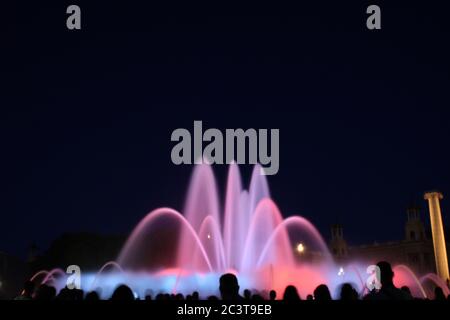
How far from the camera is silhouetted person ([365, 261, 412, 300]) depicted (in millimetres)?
5672

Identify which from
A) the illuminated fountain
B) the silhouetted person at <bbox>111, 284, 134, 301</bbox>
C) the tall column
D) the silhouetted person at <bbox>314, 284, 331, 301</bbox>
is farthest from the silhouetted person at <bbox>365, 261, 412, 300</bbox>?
the tall column

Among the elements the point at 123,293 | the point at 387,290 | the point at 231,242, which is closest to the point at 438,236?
the point at 231,242

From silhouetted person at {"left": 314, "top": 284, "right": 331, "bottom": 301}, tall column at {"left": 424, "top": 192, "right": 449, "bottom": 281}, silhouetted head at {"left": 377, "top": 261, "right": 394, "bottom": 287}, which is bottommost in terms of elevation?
silhouetted person at {"left": 314, "top": 284, "right": 331, "bottom": 301}

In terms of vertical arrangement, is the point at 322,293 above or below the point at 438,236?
below

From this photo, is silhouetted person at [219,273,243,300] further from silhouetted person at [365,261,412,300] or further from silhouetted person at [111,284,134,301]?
silhouetted person at [365,261,412,300]

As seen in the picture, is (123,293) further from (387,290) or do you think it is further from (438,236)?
(438,236)

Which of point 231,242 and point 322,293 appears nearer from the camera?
point 322,293

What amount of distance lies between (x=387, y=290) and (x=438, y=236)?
162 feet

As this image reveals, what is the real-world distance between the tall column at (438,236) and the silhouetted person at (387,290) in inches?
1851

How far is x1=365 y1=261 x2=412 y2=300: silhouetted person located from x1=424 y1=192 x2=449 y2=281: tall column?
47008 mm

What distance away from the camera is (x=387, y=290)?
5797mm

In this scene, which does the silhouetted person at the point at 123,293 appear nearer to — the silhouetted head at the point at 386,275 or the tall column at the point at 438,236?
the silhouetted head at the point at 386,275
